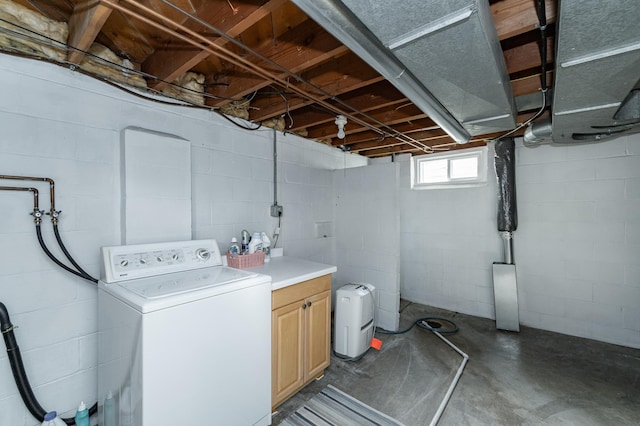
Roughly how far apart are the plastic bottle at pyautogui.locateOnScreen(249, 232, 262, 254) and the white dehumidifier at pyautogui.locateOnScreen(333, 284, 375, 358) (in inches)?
35.7

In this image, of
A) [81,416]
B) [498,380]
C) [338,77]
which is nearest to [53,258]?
[81,416]

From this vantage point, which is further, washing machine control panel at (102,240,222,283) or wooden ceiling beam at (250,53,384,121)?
wooden ceiling beam at (250,53,384,121)

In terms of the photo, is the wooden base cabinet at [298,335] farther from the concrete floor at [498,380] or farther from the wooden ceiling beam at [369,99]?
the wooden ceiling beam at [369,99]

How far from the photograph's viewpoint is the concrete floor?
191cm

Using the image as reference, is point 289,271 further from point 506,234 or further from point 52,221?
point 506,234

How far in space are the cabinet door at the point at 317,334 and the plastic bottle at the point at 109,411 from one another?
1.20 metres

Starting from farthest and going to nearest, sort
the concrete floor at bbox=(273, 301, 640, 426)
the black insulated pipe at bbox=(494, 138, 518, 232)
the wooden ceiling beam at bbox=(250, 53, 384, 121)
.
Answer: the black insulated pipe at bbox=(494, 138, 518, 232) → the concrete floor at bbox=(273, 301, 640, 426) → the wooden ceiling beam at bbox=(250, 53, 384, 121)

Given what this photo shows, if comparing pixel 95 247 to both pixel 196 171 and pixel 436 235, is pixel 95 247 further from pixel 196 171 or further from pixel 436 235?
pixel 436 235

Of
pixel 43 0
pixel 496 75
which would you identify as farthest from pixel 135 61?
pixel 496 75

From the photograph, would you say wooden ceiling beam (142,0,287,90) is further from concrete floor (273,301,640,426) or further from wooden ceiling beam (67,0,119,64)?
concrete floor (273,301,640,426)

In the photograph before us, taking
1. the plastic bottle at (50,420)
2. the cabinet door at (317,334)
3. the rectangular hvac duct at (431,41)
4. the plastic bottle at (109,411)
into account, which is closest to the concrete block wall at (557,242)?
the rectangular hvac duct at (431,41)

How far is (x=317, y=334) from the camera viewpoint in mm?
2230

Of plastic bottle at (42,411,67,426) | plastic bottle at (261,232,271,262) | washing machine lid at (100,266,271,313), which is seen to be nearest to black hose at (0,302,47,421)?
plastic bottle at (42,411,67,426)

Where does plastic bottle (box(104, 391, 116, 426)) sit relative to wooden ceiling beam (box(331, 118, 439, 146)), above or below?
below
